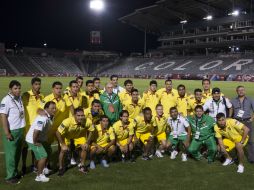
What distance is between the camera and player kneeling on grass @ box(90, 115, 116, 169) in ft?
24.1

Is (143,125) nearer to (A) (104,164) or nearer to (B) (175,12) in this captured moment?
(A) (104,164)

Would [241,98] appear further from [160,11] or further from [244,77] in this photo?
[160,11]

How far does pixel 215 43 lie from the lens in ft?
216

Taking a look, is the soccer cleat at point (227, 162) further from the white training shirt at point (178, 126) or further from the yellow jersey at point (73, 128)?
the yellow jersey at point (73, 128)

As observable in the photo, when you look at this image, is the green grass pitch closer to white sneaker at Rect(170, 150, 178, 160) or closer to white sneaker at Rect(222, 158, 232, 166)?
white sneaker at Rect(222, 158, 232, 166)

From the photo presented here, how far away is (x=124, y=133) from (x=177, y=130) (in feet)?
4.83

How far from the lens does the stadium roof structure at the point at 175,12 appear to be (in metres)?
60.5

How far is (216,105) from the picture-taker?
829 centimetres

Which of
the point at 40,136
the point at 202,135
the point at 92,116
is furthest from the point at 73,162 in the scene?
the point at 202,135

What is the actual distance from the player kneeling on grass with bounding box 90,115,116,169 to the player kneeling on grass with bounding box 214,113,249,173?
8.15 ft

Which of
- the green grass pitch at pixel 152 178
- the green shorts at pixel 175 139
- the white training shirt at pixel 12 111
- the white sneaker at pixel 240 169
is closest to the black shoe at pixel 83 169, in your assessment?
the green grass pitch at pixel 152 178

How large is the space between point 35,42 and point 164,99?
94856 mm

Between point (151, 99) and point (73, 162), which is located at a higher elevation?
point (151, 99)

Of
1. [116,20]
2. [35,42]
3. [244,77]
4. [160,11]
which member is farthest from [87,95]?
[35,42]
